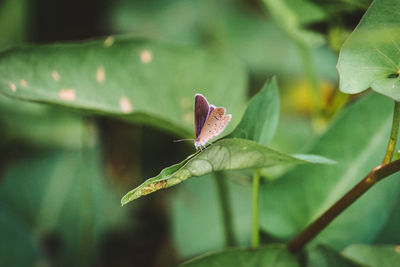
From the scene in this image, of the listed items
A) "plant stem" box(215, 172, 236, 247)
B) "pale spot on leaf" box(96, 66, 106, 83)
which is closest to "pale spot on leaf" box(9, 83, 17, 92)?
"pale spot on leaf" box(96, 66, 106, 83)

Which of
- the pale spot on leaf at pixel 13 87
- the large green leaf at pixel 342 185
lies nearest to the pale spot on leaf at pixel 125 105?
the pale spot on leaf at pixel 13 87

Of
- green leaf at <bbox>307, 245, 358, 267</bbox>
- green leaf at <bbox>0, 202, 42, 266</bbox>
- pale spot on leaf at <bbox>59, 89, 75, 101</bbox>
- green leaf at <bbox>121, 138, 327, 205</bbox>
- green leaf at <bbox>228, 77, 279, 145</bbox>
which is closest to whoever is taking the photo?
green leaf at <bbox>121, 138, 327, 205</bbox>

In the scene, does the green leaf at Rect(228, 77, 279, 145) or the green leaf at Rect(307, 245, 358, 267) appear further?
the green leaf at Rect(307, 245, 358, 267)

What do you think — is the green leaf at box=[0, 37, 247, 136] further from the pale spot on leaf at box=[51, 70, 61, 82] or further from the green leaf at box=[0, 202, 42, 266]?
the green leaf at box=[0, 202, 42, 266]

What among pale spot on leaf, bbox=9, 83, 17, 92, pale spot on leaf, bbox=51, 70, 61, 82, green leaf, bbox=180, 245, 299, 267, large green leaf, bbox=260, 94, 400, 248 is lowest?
green leaf, bbox=180, 245, 299, 267

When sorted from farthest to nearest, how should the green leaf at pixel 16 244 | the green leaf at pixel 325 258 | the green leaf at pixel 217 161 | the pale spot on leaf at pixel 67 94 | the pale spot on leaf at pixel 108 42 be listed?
1. the green leaf at pixel 16 244
2. the pale spot on leaf at pixel 108 42
3. the pale spot on leaf at pixel 67 94
4. the green leaf at pixel 325 258
5. the green leaf at pixel 217 161

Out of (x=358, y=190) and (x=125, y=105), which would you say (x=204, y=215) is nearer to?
(x=125, y=105)

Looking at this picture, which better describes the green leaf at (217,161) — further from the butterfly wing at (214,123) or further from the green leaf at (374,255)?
the green leaf at (374,255)

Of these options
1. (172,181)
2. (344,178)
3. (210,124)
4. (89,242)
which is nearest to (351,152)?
(344,178)
